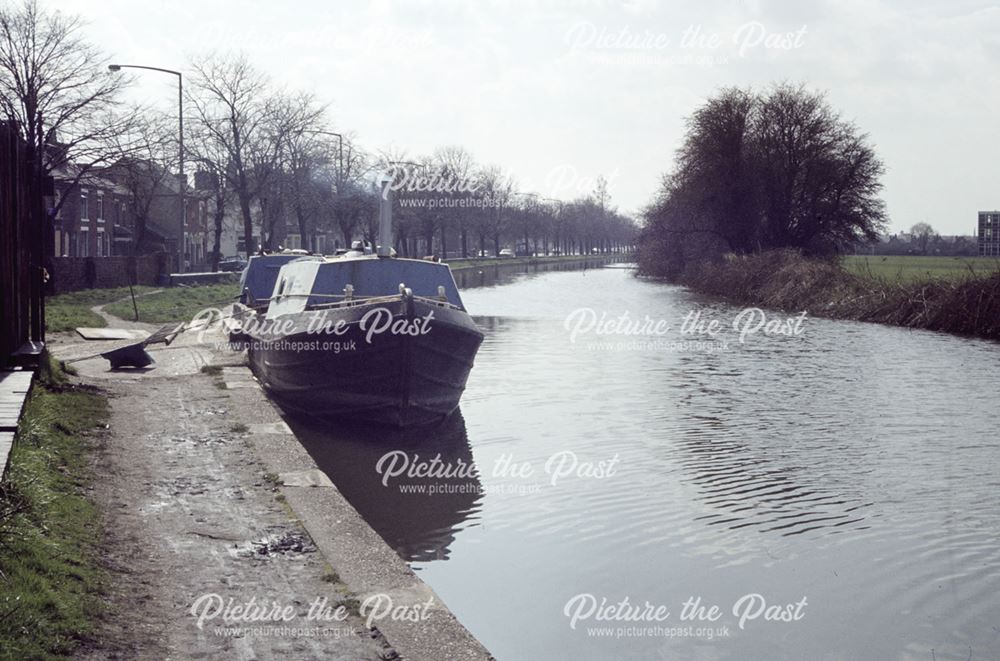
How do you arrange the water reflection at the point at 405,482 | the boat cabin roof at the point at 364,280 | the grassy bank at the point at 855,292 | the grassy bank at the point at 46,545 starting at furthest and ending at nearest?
the grassy bank at the point at 855,292
the boat cabin roof at the point at 364,280
the water reflection at the point at 405,482
the grassy bank at the point at 46,545

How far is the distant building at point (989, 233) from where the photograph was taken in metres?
114

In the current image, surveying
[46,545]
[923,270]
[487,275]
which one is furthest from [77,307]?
[487,275]

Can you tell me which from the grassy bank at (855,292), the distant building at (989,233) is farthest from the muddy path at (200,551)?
the distant building at (989,233)

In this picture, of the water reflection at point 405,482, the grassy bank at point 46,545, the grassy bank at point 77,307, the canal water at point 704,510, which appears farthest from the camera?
the grassy bank at point 77,307

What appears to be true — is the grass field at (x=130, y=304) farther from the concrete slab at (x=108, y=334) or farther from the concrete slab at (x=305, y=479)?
the concrete slab at (x=305, y=479)

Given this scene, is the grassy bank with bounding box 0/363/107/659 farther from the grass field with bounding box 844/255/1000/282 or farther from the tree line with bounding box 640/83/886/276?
the tree line with bounding box 640/83/886/276

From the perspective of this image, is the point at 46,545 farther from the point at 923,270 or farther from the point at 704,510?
the point at 923,270

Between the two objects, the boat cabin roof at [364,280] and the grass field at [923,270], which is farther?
the grass field at [923,270]

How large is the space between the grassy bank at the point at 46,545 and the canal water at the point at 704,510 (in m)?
2.64

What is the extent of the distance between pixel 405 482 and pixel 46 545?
5.88 metres

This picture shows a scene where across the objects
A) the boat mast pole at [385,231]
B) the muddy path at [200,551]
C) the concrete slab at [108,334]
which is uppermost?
the boat mast pole at [385,231]

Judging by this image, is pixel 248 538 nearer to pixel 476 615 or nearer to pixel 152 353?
pixel 476 615

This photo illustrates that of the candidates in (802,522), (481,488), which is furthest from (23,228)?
(802,522)

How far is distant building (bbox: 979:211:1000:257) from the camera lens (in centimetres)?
11419
